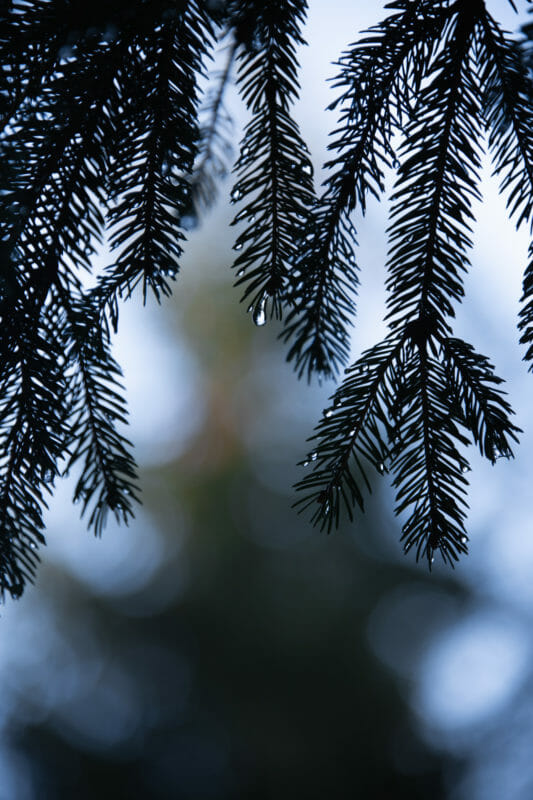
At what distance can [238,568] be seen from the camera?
4273 mm

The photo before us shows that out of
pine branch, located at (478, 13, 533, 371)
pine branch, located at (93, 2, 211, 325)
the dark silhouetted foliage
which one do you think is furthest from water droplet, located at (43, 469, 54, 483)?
pine branch, located at (478, 13, 533, 371)

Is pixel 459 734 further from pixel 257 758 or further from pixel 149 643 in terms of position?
pixel 149 643

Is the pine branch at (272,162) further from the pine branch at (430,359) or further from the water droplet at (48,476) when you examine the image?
the water droplet at (48,476)

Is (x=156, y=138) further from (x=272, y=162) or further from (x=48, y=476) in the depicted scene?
(x=48, y=476)

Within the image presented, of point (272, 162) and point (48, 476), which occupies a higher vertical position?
point (272, 162)

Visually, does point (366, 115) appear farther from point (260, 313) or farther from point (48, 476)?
point (48, 476)

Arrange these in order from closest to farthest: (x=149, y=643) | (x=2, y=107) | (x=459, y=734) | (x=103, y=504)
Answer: (x=2, y=107), (x=103, y=504), (x=459, y=734), (x=149, y=643)

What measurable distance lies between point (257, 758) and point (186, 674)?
75cm

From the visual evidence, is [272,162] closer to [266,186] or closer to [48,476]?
[266,186]

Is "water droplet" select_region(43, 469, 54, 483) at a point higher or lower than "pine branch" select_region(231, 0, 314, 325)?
lower

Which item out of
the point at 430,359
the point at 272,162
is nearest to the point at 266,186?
the point at 272,162

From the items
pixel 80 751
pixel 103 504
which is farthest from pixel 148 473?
pixel 103 504

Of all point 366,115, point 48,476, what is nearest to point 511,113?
point 366,115

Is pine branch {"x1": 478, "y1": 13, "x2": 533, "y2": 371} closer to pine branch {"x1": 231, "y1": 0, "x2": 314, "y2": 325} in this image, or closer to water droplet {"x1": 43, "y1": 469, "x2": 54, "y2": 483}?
pine branch {"x1": 231, "y1": 0, "x2": 314, "y2": 325}
